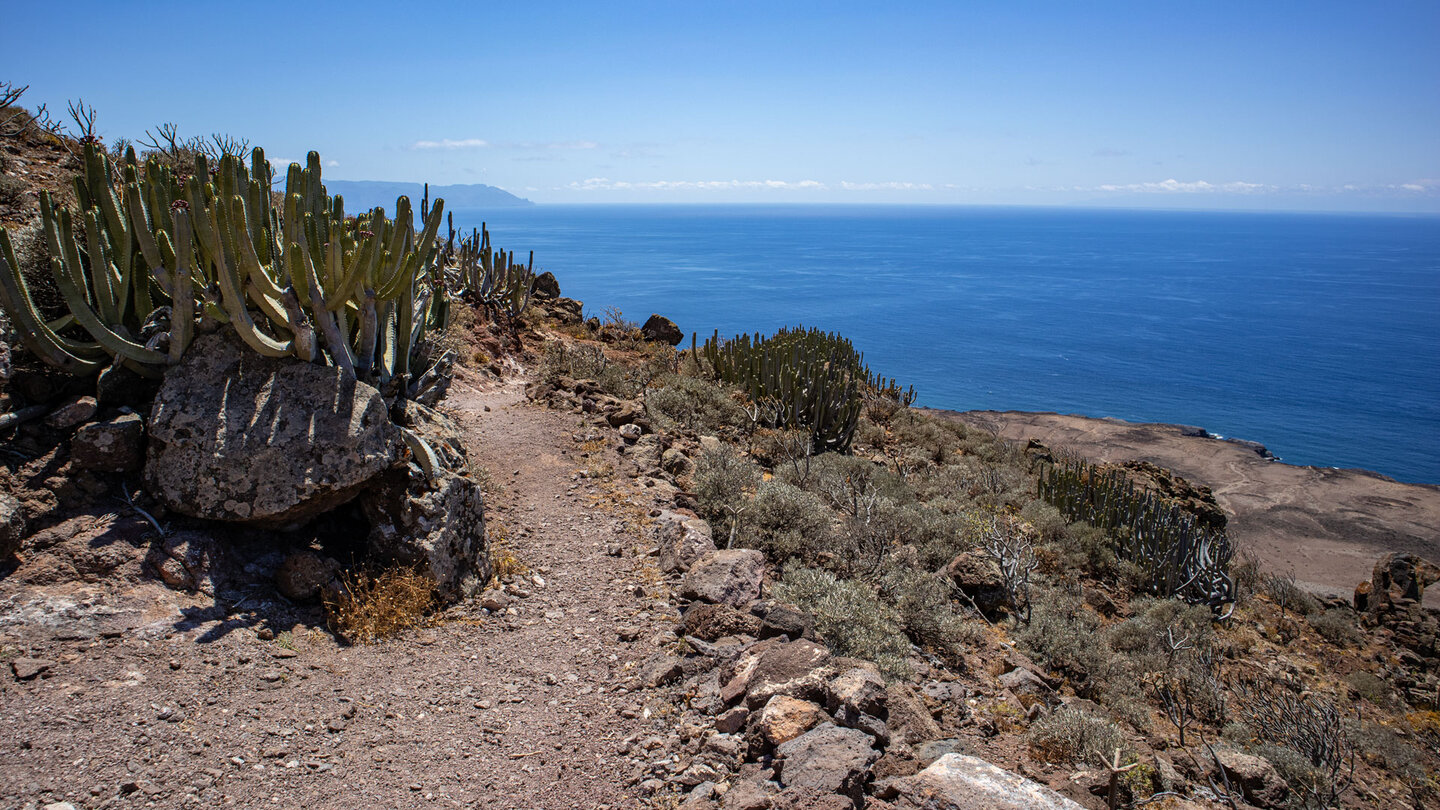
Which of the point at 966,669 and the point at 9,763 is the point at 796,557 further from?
the point at 9,763

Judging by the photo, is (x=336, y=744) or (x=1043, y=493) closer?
(x=336, y=744)

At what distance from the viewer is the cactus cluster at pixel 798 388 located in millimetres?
12086

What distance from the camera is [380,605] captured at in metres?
4.45

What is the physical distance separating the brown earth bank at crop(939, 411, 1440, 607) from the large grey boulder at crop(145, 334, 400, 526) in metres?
18.7

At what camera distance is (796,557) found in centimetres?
646

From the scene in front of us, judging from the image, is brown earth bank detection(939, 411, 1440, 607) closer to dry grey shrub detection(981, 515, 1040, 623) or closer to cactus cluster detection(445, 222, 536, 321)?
dry grey shrub detection(981, 515, 1040, 623)

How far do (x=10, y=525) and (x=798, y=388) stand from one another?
992 centimetres

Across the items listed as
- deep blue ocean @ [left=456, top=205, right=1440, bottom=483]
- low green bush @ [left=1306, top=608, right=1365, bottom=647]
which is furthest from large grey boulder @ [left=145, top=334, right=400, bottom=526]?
deep blue ocean @ [left=456, top=205, right=1440, bottom=483]

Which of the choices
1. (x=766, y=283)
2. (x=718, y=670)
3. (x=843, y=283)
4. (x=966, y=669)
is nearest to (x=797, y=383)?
(x=966, y=669)

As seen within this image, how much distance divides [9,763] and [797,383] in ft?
34.5

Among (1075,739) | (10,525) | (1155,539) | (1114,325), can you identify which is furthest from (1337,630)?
(1114,325)

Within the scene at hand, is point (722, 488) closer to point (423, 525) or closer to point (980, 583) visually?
point (980, 583)

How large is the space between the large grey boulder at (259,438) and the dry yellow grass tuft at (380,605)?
58 centimetres

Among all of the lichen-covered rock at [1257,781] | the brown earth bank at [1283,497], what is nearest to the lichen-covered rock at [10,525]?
the lichen-covered rock at [1257,781]
